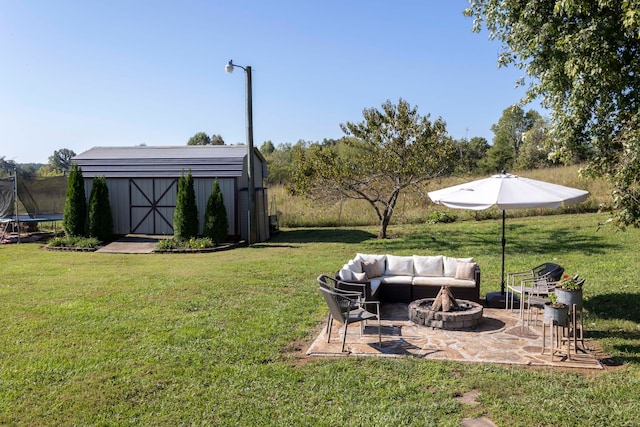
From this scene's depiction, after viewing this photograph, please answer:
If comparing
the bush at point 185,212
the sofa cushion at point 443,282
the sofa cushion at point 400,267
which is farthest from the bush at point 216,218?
the sofa cushion at point 443,282

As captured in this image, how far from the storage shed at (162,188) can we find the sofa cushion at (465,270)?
10.2m

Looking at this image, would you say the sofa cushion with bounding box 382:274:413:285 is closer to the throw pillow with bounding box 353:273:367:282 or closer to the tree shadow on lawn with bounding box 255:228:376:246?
the throw pillow with bounding box 353:273:367:282

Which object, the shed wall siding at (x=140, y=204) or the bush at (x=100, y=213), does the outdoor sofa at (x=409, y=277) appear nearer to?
the shed wall siding at (x=140, y=204)

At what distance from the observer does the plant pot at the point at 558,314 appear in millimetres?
Answer: 5746

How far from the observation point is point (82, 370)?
17.8ft

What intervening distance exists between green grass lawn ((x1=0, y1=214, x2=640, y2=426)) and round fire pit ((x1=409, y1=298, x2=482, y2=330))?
1362mm

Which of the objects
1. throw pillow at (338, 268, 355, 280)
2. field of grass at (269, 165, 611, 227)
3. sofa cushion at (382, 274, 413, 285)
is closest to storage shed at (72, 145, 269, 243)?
field of grass at (269, 165, 611, 227)

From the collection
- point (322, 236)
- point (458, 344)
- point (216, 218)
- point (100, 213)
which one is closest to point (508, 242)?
point (322, 236)

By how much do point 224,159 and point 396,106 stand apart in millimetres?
6638

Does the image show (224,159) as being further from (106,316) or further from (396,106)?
(106,316)

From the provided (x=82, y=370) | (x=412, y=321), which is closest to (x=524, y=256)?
(x=412, y=321)

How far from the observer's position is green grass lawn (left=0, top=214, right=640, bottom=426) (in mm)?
4422

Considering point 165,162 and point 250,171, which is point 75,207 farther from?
point 250,171

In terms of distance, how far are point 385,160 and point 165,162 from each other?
8.32 m
